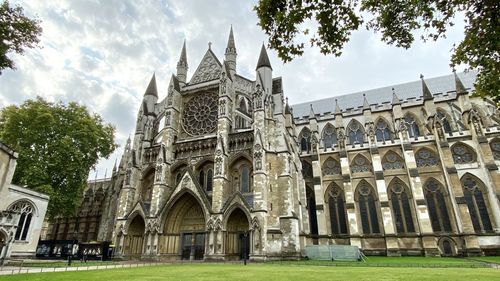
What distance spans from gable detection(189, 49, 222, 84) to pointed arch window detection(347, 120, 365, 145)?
17010 millimetres

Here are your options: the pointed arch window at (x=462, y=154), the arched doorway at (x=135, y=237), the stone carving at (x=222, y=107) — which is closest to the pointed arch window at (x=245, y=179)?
the stone carving at (x=222, y=107)

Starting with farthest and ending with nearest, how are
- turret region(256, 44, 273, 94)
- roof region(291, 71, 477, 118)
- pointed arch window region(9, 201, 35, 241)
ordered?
1. roof region(291, 71, 477, 118)
2. turret region(256, 44, 273, 94)
3. pointed arch window region(9, 201, 35, 241)

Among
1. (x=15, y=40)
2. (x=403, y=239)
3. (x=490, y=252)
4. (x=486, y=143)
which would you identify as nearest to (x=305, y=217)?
(x=403, y=239)

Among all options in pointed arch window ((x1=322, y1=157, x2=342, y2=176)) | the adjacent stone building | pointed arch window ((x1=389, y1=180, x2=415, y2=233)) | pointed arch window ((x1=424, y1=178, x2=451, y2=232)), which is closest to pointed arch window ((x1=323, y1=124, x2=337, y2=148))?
the adjacent stone building

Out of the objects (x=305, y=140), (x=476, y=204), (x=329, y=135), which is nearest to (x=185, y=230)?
(x=305, y=140)

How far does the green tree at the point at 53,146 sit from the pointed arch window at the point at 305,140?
22557mm

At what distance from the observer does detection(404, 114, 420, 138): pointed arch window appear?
1144 inches

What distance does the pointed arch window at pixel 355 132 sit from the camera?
3161 cm

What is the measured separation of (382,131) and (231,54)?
749 inches

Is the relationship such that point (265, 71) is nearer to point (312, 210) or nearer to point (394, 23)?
point (312, 210)

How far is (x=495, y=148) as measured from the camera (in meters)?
24.5

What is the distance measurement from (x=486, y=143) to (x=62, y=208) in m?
37.6

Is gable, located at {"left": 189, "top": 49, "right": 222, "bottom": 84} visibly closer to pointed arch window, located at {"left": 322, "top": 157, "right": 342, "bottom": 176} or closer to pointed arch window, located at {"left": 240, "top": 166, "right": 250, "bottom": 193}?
pointed arch window, located at {"left": 240, "top": 166, "right": 250, "bottom": 193}

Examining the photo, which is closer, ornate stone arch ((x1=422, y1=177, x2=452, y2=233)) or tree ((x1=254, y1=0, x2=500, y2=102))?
tree ((x1=254, y1=0, x2=500, y2=102))
